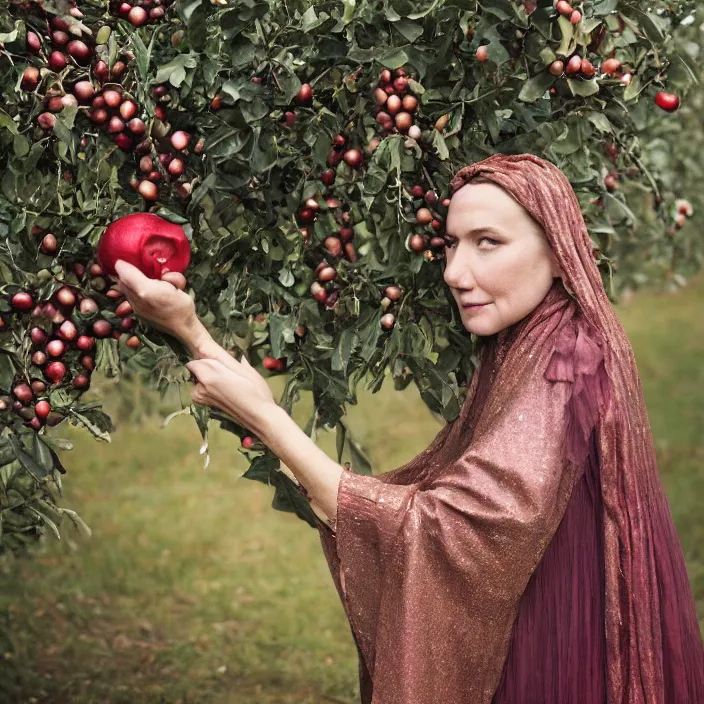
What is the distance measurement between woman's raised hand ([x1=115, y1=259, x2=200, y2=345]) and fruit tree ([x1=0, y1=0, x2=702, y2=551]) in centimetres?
5

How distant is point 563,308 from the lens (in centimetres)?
228

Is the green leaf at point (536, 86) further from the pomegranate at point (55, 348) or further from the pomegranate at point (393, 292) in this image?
the pomegranate at point (55, 348)

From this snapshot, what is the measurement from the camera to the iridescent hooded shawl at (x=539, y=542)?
2.10m

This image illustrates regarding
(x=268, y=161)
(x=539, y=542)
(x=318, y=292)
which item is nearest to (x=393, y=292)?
(x=318, y=292)

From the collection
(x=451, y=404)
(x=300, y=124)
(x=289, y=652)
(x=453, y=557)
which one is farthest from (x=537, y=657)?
(x=289, y=652)

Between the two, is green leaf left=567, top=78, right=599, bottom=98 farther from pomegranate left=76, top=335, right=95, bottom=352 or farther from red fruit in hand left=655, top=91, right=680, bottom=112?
pomegranate left=76, top=335, right=95, bottom=352

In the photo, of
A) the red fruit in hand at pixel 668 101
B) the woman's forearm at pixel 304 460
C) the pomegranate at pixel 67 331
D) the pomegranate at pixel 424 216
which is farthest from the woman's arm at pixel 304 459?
the red fruit in hand at pixel 668 101

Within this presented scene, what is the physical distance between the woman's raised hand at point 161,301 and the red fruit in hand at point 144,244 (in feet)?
0.07

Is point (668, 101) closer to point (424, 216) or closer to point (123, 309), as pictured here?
point (424, 216)

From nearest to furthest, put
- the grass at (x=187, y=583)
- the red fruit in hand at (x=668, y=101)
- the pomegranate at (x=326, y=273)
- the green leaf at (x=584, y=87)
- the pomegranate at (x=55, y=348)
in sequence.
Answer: the pomegranate at (x=55, y=348) < the green leaf at (x=584, y=87) < the pomegranate at (x=326, y=273) < the red fruit in hand at (x=668, y=101) < the grass at (x=187, y=583)

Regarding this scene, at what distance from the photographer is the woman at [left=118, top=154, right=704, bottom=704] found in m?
2.11

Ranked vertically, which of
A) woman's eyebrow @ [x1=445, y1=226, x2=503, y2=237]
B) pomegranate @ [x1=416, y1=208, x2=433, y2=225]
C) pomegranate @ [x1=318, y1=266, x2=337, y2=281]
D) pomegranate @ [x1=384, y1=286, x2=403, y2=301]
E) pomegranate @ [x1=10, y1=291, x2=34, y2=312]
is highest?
pomegranate @ [x1=416, y1=208, x2=433, y2=225]

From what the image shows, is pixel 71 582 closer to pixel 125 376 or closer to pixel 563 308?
pixel 125 376

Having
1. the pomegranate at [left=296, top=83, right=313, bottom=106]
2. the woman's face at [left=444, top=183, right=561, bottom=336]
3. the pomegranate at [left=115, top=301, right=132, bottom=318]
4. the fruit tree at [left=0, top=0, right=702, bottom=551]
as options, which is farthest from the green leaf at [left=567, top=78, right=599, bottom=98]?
the pomegranate at [left=115, top=301, right=132, bottom=318]
